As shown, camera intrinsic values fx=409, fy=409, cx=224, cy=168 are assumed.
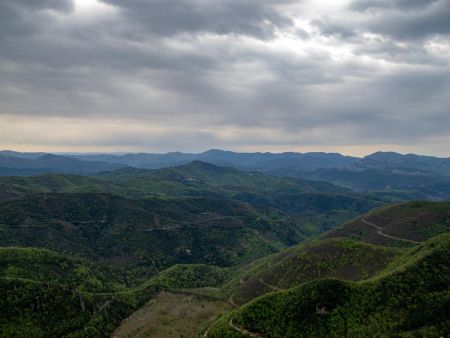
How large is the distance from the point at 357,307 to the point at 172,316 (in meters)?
69.2

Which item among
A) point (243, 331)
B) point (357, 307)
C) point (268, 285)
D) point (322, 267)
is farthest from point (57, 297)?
point (322, 267)

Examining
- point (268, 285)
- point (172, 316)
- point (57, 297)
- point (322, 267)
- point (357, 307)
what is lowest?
point (172, 316)

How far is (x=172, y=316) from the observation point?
14962 centimetres

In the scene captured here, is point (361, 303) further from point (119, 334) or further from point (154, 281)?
point (154, 281)

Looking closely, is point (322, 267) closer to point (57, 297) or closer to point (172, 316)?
point (172, 316)

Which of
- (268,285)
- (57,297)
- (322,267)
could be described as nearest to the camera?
(57,297)

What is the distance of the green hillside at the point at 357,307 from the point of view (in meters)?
101

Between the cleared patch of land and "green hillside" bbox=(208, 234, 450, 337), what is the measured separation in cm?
1801

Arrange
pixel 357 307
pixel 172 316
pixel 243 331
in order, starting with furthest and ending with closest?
pixel 172 316 < pixel 243 331 < pixel 357 307

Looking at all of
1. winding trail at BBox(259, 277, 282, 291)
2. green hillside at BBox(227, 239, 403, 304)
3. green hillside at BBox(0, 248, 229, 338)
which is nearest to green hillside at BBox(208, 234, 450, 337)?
green hillside at BBox(227, 239, 403, 304)

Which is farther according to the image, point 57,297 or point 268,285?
point 268,285

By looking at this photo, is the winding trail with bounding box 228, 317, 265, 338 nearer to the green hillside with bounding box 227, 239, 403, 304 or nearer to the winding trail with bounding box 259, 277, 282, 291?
the green hillside with bounding box 227, 239, 403, 304

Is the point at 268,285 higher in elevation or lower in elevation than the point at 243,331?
lower

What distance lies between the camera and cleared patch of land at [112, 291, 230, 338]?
137 meters
